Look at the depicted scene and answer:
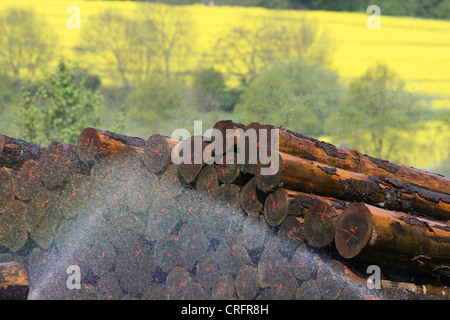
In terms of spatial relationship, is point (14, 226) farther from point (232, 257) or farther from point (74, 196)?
point (232, 257)

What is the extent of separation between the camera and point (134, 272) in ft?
22.5

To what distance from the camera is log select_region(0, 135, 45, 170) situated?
8.22 metres

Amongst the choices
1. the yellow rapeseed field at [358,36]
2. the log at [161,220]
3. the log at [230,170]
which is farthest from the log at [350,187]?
the yellow rapeseed field at [358,36]

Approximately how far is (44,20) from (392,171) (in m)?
34.9

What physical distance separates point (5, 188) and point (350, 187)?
165 inches

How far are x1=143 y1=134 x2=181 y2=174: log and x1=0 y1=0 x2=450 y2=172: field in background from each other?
20971mm

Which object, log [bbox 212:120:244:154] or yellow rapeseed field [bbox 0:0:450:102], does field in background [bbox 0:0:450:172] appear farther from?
log [bbox 212:120:244:154]

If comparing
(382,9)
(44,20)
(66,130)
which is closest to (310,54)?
(382,9)

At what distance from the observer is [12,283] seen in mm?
5902

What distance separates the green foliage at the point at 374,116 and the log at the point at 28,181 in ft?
58.4

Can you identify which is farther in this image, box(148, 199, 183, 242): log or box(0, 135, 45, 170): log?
box(0, 135, 45, 170): log

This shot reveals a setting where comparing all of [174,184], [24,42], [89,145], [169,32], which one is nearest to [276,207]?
[174,184]

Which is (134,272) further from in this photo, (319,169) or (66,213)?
(319,169)

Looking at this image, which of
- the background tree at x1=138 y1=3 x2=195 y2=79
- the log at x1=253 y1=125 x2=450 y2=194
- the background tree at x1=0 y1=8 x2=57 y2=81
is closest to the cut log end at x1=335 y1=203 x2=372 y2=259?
the log at x1=253 y1=125 x2=450 y2=194
